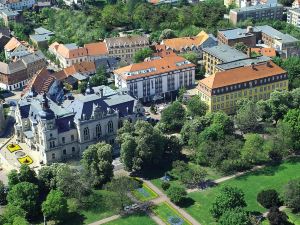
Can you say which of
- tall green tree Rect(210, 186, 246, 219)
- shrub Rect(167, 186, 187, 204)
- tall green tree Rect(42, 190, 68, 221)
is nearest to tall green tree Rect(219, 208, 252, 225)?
tall green tree Rect(210, 186, 246, 219)

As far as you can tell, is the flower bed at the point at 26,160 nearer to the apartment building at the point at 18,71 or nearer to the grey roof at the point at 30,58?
the apartment building at the point at 18,71

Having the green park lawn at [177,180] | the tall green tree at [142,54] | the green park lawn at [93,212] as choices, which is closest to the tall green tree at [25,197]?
the green park lawn at [93,212]

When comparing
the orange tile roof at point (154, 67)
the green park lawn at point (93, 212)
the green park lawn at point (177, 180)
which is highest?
the orange tile roof at point (154, 67)

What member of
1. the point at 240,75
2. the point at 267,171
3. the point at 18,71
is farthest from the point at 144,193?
the point at 18,71

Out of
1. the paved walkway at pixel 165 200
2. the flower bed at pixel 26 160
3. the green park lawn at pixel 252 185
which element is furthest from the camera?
the flower bed at pixel 26 160

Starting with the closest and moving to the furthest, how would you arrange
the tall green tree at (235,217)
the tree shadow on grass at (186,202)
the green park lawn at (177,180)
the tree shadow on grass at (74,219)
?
the tall green tree at (235,217) < the tree shadow on grass at (74,219) < the tree shadow on grass at (186,202) < the green park lawn at (177,180)

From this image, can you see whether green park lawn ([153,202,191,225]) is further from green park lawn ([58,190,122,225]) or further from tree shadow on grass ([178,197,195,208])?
green park lawn ([58,190,122,225])

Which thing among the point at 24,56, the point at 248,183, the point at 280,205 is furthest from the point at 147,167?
the point at 24,56
